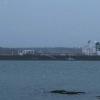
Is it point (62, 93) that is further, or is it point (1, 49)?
point (1, 49)

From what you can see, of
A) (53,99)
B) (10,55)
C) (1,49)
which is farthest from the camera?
(1,49)

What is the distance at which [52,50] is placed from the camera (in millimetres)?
120250

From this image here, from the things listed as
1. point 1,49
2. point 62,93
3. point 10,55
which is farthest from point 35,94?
point 1,49

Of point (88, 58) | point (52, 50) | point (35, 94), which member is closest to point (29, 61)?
point (52, 50)

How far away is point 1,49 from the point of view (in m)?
119

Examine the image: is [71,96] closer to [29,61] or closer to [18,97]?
[18,97]

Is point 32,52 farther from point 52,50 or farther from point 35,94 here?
point 35,94

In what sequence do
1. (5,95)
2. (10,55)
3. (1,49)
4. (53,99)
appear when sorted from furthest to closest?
(1,49) < (10,55) < (5,95) < (53,99)

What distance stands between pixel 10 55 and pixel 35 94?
77576mm

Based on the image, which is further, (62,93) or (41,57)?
(41,57)

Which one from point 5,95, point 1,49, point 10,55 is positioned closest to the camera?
point 5,95

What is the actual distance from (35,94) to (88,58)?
7975cm

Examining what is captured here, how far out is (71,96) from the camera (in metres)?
32.0

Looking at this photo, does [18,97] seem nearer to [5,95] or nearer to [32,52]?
[5,95]
